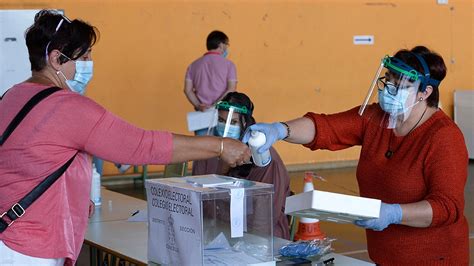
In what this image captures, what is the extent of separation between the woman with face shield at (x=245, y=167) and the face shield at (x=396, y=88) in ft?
3.07

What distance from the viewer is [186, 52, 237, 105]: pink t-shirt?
8.31 m

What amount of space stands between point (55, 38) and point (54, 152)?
39cm

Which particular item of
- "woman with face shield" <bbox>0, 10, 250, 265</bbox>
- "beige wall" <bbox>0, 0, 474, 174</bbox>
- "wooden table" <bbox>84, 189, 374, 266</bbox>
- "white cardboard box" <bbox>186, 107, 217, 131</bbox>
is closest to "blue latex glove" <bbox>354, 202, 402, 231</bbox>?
"wooden table" <bbox>84, 189, 374, 266</bbox>

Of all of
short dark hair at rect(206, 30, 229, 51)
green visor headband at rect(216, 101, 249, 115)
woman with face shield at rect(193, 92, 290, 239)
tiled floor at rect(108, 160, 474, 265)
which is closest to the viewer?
woman with face shield at rect(193, 92, 290, 239)

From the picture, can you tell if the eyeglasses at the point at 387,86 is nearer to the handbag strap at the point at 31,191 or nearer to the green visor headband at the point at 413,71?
the green visor headband at the point at 413,71

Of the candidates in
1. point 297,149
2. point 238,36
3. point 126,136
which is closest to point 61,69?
point 126,136

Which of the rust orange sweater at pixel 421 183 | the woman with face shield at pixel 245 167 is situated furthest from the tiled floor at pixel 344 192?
the rust orange sweater at pixel 421 183

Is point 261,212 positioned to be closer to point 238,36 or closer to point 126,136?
point 126,136

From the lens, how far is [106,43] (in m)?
9.06

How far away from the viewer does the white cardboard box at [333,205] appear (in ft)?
8.86

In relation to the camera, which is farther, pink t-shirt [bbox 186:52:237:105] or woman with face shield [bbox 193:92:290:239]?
pink t-shirt [bbox 186:52:237:105]

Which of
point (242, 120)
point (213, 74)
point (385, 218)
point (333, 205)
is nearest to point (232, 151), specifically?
point (333, 205)

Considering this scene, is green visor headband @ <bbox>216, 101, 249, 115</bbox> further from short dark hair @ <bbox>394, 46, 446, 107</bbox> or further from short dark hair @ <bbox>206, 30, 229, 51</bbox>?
short dark hair @ <bbox>206, 30, 229, 51</bbox>

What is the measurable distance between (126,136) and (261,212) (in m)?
0.64
